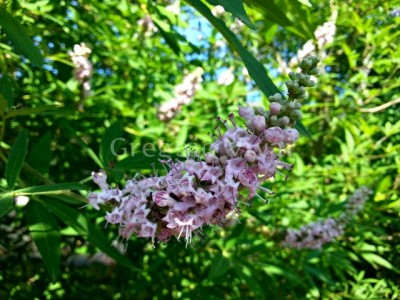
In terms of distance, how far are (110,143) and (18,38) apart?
543 millimetres

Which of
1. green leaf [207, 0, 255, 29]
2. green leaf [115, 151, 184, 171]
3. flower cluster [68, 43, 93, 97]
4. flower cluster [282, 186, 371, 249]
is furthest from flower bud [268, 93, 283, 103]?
flower cluster [282, 186, 371, 249]

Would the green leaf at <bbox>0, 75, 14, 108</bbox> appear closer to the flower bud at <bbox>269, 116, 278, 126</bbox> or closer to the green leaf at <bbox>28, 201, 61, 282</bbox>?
the green leaf at <bbox>28, 201, 61, 282</bbox>

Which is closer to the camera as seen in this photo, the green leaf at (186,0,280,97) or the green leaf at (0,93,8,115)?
the green leaf at (186,0,280,97)

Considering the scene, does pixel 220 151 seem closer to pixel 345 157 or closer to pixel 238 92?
pixel 238 92

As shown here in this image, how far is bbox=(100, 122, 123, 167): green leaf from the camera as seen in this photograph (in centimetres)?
147

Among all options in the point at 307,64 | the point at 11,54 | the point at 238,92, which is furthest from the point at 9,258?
the point at 307,64

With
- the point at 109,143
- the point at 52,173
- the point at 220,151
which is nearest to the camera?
the point at 220,151

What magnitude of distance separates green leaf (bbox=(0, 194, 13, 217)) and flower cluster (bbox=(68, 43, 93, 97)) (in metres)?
A: 1.26

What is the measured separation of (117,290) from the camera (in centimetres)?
282

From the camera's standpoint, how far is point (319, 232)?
104 inches

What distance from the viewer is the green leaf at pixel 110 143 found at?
4.81ft

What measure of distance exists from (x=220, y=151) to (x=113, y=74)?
237cm

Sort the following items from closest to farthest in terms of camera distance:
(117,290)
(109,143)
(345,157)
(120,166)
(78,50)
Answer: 1. (120,166)
2. (109,143)
3. (78,50)
4. (117,290)
5. (345,157)

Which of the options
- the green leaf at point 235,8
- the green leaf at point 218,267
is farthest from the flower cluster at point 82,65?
the green leaf at point 235,8
